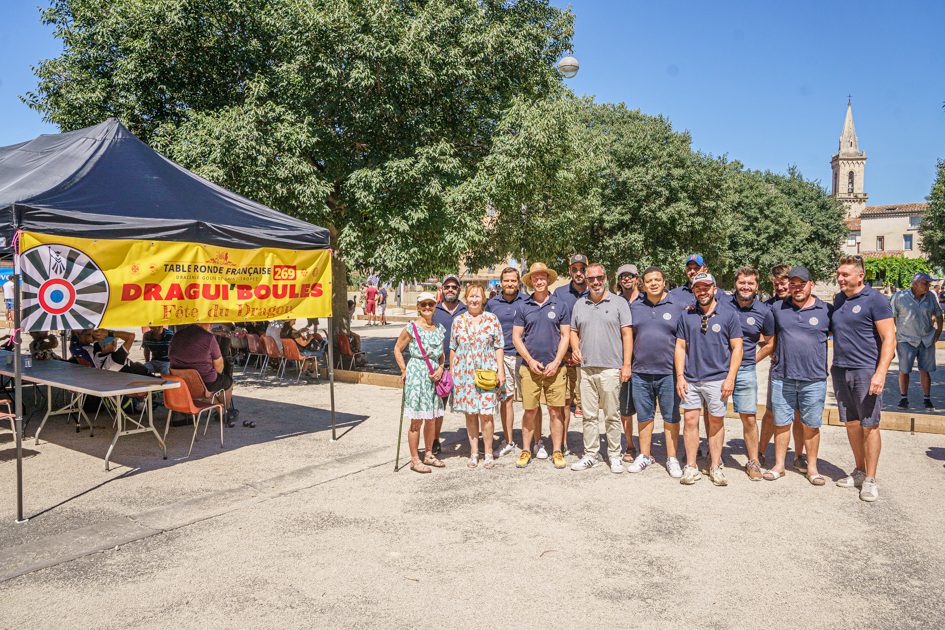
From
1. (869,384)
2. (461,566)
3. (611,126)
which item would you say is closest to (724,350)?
(869,384)

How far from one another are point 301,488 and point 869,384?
5.03 m

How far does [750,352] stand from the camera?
6246mm

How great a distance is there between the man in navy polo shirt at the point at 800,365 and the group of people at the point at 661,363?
0.01m

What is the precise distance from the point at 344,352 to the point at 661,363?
8.19 meters

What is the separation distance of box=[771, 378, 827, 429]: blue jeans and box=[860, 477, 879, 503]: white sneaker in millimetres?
581

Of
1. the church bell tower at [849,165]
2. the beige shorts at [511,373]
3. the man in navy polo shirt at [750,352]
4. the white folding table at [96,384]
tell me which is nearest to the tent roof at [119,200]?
the white folding table at [96,384]

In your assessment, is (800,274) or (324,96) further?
(324,96)

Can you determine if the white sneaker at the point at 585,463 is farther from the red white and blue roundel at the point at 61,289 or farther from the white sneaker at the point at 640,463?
the red white and blue roundel at the point at 61,289

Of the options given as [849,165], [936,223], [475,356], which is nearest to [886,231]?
[849,165]

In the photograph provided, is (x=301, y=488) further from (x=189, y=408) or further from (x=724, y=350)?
(x=724, y=350)

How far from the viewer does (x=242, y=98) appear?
1286 cm

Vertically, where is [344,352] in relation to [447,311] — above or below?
below

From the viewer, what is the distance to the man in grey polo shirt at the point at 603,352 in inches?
246

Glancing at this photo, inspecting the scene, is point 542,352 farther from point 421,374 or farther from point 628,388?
point 421,374
